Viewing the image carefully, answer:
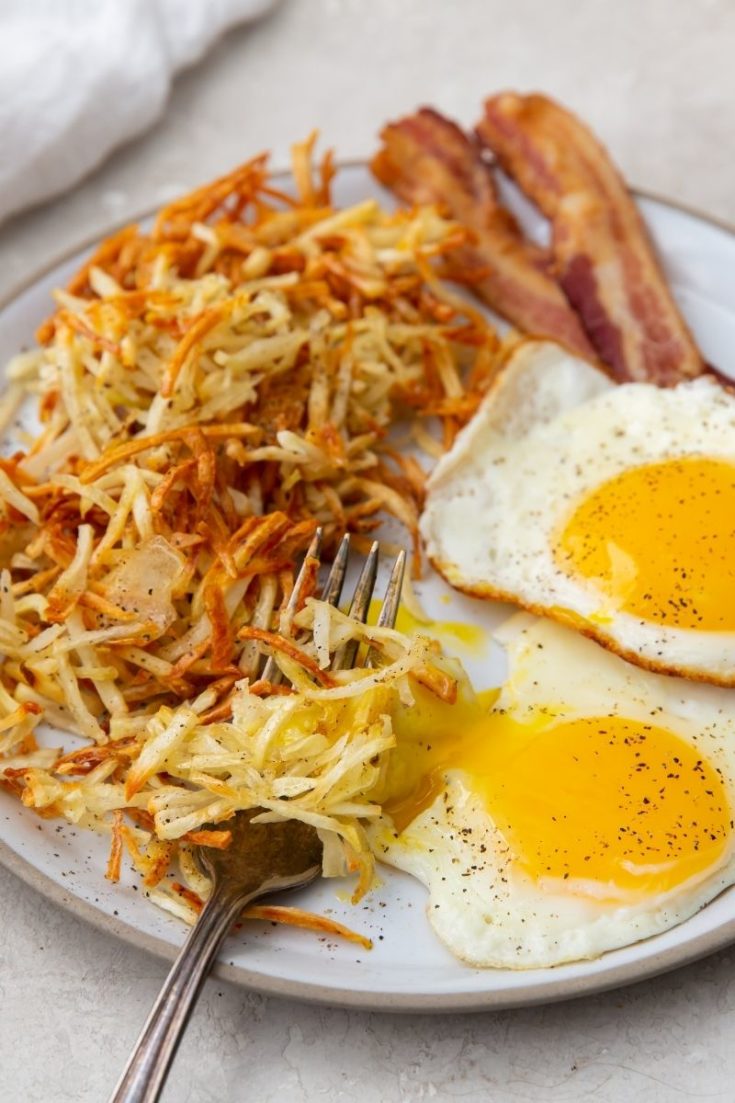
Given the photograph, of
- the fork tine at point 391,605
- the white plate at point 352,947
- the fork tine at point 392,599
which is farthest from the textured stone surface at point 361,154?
the fork tine at point 392,599

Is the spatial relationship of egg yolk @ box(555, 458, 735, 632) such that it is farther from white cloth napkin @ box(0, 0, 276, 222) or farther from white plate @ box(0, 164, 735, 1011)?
white cloth napkin @ box(0, 0, 276, 222)

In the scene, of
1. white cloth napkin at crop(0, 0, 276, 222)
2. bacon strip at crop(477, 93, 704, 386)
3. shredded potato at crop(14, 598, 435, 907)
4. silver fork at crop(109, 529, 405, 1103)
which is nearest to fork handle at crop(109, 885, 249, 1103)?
silver fork at crop(109, 529, 405, 1103)

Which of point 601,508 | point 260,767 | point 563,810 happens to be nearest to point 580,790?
point 563,810

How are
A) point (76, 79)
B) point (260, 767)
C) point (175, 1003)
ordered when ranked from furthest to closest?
point (76, 79), point (260, 767), point (175, 1003)

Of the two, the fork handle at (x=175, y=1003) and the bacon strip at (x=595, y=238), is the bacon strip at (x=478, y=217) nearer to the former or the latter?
the bacon strip at (x=595, y=238)

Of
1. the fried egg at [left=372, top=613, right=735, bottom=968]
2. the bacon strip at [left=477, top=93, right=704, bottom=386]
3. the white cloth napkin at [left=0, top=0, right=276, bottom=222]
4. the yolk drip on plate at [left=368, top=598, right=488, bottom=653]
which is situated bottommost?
the fried egg at [left=372, top=613, right=735, bottom=968]

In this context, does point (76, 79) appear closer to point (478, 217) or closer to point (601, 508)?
point (478, 217)
